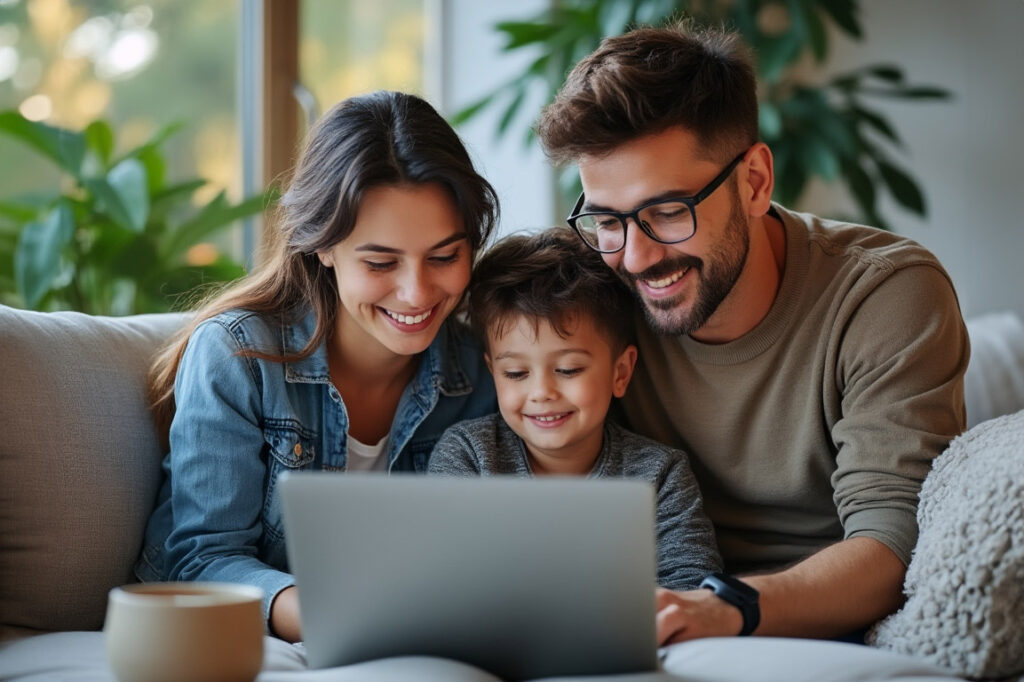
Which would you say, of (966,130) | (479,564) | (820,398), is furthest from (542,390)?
(966,130)

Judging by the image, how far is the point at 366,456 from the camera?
65.6 inches

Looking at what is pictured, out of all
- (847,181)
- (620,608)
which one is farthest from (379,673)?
(847,181)

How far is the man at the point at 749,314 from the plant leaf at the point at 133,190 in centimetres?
96

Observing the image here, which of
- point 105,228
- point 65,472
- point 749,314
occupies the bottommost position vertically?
point 65,472

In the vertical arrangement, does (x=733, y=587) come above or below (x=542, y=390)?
below

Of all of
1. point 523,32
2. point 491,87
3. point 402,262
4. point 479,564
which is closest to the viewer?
point 479,564

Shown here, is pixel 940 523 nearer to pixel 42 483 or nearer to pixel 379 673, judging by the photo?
pixel 379 673

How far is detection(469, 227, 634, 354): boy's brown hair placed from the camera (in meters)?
1.62

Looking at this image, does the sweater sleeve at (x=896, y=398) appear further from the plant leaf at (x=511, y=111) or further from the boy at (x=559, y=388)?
the plant leaf at (x=511, y=111)

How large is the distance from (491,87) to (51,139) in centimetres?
165

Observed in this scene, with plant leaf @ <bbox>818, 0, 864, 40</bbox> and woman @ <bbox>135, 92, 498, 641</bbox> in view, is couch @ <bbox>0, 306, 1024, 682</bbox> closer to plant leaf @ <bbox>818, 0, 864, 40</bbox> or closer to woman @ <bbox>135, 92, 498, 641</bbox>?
woman @ <bbox>135, 92, 498, 641</bbox>

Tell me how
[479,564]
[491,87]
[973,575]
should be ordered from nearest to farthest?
1. [479,564]
2. [973,575]
3. [491,87]

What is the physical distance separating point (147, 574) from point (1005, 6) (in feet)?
10.4

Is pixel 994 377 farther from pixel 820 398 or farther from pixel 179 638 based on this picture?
pixel 179 638
